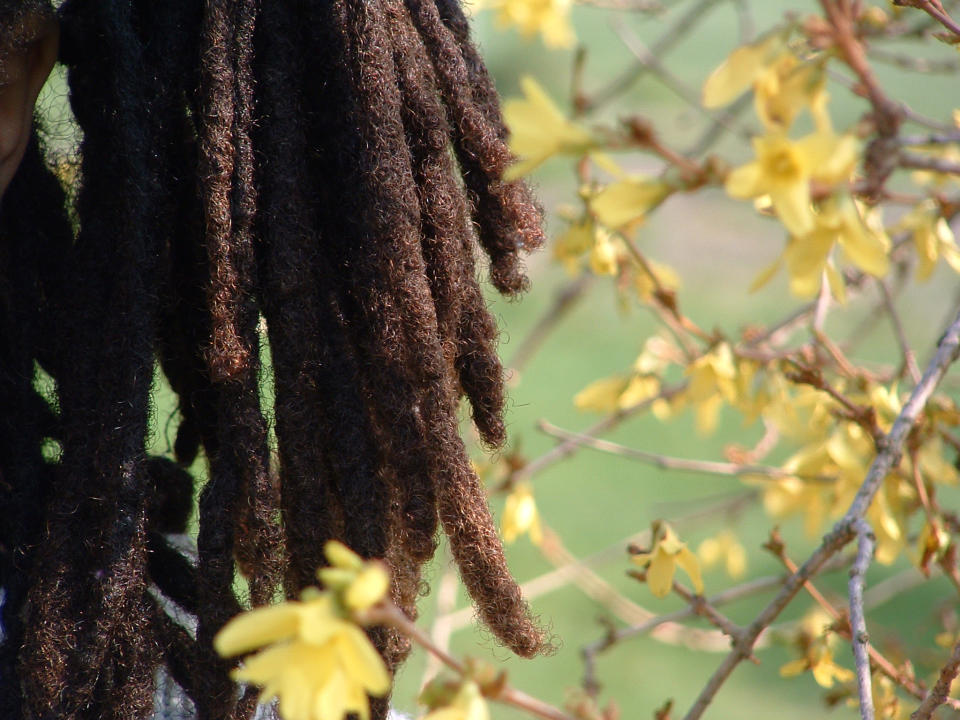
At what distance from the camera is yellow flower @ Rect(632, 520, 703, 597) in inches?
39.7

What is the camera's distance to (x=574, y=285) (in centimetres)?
181

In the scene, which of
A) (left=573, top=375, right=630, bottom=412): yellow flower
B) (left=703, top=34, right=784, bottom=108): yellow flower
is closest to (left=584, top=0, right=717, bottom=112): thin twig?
(left=573, top=375, right=630, bottom=412): yellow flower

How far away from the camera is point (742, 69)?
0.61 m

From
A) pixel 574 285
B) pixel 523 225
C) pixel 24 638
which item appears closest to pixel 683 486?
pixel 574 285

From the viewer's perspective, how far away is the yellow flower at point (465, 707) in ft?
1.93

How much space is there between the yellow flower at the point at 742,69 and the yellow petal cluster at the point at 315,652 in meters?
0.35

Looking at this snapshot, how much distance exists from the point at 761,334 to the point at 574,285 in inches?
15.4

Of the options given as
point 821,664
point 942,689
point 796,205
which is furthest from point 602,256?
point 796,205

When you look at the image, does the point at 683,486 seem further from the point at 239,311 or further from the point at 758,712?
the point at 239,311

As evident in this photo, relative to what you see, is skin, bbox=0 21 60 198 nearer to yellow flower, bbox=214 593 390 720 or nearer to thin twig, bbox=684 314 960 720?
yellow flower, bbox=214 593 390 720

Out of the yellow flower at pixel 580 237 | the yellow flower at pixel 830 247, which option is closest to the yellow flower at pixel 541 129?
the yellow flower at pixel 830 247

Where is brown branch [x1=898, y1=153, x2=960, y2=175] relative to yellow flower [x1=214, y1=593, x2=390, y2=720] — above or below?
above

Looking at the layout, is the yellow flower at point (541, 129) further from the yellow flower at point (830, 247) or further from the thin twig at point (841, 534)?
the thin twig at point (841, 534)

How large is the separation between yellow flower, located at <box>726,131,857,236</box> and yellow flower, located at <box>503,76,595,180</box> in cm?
9
